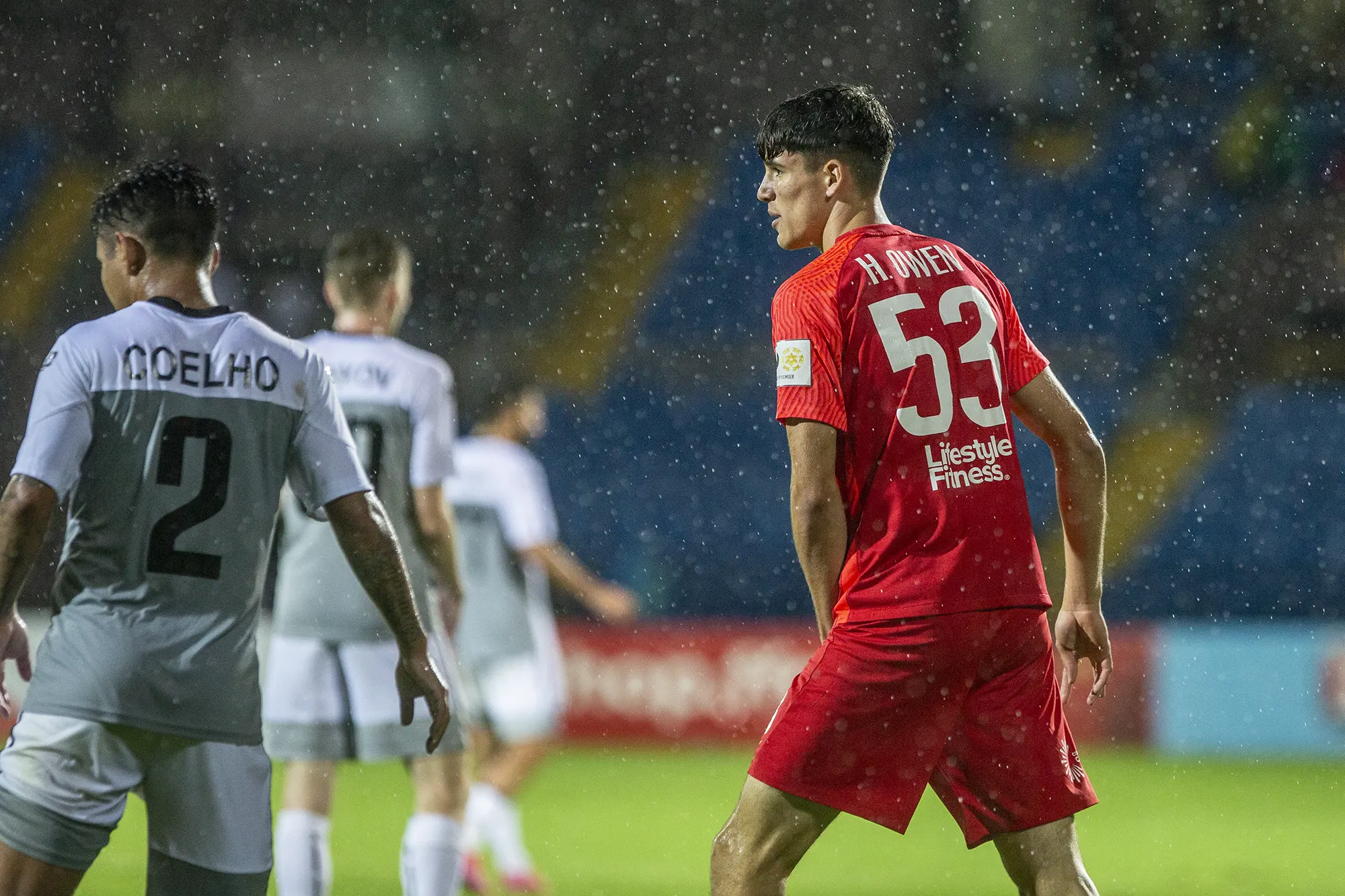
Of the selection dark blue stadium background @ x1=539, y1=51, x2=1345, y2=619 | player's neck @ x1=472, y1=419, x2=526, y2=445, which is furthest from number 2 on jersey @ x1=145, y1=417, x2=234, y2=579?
dark blue stadium background @ x1=539, y1=51, x2=1345, y2=619

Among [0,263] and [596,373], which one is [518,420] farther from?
[0,263]

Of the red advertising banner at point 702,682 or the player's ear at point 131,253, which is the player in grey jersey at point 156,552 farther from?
the red advertising banner at point 702,682

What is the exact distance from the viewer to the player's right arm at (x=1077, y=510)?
9.63 feet

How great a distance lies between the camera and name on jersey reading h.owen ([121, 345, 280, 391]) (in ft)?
A: 8.70

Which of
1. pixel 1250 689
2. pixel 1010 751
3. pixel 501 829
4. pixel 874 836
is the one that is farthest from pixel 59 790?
pixel 1250 689

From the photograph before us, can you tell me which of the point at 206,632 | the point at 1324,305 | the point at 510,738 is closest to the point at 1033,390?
the point at 206,632

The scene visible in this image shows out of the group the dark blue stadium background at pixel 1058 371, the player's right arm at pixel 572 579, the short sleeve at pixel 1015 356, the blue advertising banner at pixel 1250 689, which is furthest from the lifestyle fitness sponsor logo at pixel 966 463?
the dark blue stadium background at pixel 1058 371

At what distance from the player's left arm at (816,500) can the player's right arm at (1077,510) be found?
1.47 ft

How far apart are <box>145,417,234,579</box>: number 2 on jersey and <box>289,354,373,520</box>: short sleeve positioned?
14 centimetres

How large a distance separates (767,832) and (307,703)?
183cm

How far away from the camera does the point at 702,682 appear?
36.0ft

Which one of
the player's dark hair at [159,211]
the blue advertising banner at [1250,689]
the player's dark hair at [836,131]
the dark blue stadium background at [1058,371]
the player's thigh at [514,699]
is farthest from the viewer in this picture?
the dark blue stadium background at [1058,371]

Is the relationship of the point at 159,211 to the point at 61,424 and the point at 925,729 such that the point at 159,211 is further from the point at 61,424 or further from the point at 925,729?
the point at 925,729

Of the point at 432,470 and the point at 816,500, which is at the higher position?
the point at 432,470
